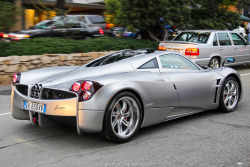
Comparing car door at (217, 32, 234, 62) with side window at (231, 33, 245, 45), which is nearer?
car door at (217, 32, 234, 62)

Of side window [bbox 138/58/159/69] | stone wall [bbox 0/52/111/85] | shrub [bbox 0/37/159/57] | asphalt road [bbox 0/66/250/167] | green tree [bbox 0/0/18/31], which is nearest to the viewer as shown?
asphalt road [bbox 0/66/250/167]

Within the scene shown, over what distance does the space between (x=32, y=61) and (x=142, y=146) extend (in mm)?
6925

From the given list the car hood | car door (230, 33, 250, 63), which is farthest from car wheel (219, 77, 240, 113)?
car door (230, 33, 250, 63)

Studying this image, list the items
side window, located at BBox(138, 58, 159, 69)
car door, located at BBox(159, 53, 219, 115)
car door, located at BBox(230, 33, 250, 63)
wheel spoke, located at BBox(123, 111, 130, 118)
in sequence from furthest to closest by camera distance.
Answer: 1. car door, located at BBox(230, 33, 250, 63)
2. car door, located at BBox(159, 53, 219, 115)
3. side window, located at BBox(138, 58, 159, 69)
4. wheel spoke, located at BBox(123, 111, 130, 118)

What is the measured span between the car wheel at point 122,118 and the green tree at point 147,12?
32.0ft

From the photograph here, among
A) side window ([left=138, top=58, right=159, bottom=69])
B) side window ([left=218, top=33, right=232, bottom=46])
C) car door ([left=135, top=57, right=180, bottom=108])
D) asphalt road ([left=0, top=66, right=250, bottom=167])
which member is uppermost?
side window ([left=218, top=33, right=232, bottom=46])

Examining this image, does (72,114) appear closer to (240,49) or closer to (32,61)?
(32,61)

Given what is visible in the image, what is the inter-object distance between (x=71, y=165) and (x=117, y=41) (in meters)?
9.87

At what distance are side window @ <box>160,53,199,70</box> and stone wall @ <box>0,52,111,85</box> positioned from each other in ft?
19.5

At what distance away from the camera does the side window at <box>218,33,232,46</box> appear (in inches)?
488

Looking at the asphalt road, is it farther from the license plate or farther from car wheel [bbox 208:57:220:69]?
car wheel [bbox 208:57:220:69]

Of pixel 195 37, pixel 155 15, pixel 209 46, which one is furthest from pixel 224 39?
pixel 155 15

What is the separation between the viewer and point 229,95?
6.45 m

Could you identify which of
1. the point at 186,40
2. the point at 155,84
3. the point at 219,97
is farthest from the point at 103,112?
the point at 186,40
